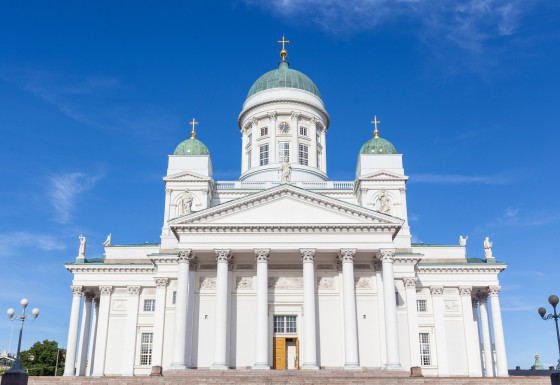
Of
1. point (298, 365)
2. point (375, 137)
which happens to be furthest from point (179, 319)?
point (375, 137)

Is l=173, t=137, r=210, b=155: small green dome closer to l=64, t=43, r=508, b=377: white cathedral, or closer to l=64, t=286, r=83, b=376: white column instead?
l=64, t=43, r=508, b=377: white cathedral

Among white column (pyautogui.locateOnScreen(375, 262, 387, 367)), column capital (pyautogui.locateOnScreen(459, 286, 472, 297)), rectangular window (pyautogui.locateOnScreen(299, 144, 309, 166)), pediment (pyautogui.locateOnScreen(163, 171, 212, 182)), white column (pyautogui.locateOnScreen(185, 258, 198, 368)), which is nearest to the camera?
white column (pyautogui.locateOnScreen(185, 258, 198, 368))

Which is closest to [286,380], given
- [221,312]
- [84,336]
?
[221,312]

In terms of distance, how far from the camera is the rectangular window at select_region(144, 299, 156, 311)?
46.1 m

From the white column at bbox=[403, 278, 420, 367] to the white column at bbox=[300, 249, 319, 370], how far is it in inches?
357

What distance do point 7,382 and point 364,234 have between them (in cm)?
2277

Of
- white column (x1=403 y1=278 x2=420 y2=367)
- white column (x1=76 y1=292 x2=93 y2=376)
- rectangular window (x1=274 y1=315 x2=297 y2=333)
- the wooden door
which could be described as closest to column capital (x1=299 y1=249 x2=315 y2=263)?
rectangular window (x1=274 y1=315 x2=297 y2=333)

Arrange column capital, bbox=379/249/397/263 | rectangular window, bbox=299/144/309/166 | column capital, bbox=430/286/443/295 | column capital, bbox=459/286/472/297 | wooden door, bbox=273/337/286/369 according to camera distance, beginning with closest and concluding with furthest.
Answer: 1. column capital, bbox=379/249/397/263
2. wooden door, bbox=273/337/286/369
3. column capital, bbox=430/286/443/295
4. column capital, bbox=459/286/472/297
5. rectangular window, bbox=299/144/309/166

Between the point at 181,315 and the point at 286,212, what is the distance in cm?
964

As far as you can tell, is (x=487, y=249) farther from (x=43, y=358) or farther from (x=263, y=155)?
(x=43, y=358)

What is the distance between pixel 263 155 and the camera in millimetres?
54656

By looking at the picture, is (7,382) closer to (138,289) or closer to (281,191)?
(281,191)

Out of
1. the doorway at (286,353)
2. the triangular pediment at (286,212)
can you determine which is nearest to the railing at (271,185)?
the triangular pediment at (286,212)

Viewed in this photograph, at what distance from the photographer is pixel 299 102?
55344mm
